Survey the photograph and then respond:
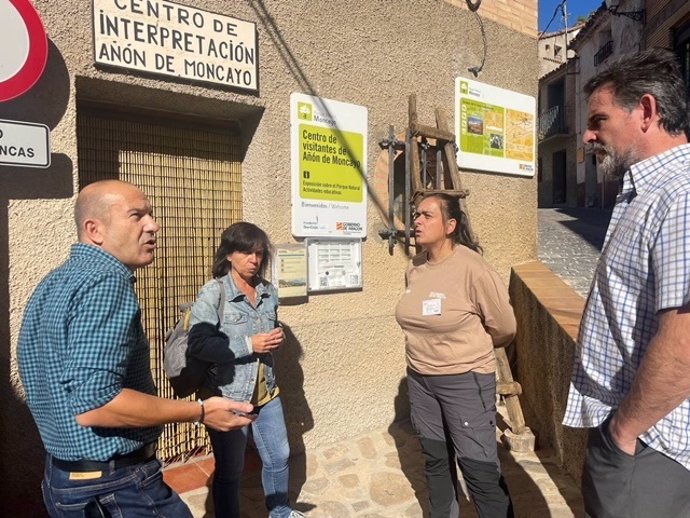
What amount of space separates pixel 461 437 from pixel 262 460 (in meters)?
1.09

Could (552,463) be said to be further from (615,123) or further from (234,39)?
(234,39)

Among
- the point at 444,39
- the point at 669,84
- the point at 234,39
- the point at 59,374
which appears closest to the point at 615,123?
the point at 669,84

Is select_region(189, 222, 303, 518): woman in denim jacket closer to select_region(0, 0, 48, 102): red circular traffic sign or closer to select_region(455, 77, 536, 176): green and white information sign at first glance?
select_region(0, 0, 48, 102): red circular traffic sign

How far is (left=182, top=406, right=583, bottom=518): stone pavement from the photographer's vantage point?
10.8 ft

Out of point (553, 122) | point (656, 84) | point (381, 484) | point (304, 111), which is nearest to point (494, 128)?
point (304, 111)

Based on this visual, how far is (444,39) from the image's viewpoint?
4.91 m

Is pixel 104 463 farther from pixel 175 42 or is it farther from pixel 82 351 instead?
pixel 175 42

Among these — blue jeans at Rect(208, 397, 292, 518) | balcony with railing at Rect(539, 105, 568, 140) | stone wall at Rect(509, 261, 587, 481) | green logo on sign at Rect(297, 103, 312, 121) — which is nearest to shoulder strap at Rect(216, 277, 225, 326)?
blue jeans at Rect(208, 397, 292, 518)

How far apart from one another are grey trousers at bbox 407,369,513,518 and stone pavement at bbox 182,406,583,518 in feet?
1.73

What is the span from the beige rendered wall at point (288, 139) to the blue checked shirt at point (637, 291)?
2.54 m

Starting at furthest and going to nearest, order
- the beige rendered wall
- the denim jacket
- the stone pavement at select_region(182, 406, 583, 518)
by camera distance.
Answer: the stone pavement at select_region(182, 406, 583, 518) < the beige rendered wall < the denim jacket

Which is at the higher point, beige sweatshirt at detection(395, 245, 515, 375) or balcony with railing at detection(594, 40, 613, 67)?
balcony with railing at detection(594, 40, 613, 67)

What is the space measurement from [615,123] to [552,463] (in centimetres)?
297

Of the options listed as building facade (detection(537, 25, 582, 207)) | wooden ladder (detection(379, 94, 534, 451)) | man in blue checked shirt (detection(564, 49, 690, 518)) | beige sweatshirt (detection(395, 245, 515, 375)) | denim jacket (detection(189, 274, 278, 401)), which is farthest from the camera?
building facade (detection(537, 25, 582, 207))
